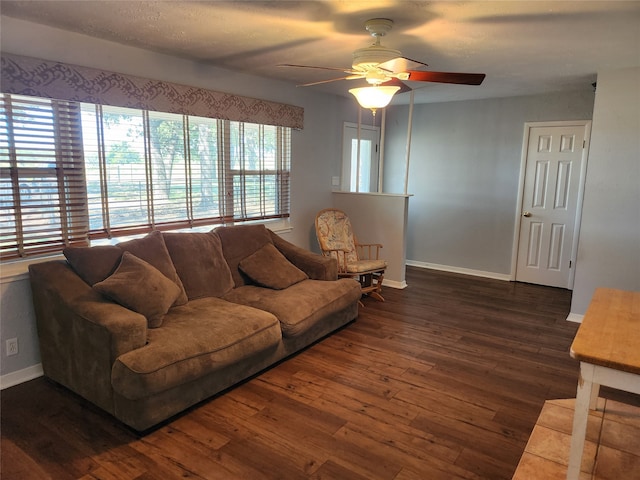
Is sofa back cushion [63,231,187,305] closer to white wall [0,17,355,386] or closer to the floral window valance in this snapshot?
white wall [0,17,355,386]

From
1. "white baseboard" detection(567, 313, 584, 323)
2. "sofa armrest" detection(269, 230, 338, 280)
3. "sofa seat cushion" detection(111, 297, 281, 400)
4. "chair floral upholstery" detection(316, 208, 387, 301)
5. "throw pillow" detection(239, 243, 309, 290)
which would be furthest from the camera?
"chair floral upholstery" detection(316, 208, 387, 301)

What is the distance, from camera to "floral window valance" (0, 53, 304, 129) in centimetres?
266

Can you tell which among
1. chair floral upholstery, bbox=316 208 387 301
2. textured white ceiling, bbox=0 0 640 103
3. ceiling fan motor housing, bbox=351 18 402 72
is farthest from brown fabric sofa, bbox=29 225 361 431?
ceiling fan motor housing, bbox=351 18 402 72

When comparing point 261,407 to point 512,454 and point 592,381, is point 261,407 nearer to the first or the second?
point 512,454

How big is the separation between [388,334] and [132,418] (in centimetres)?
221

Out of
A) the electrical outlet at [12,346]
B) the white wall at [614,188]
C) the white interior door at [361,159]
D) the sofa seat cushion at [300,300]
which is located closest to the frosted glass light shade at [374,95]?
the sofa seat cushion at [300,300]

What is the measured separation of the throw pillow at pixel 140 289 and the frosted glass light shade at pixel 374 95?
5.83 feet

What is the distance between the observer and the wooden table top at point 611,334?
5.10 ft

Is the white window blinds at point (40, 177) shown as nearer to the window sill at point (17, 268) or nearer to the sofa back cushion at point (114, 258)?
the window sill at point (17, 268)

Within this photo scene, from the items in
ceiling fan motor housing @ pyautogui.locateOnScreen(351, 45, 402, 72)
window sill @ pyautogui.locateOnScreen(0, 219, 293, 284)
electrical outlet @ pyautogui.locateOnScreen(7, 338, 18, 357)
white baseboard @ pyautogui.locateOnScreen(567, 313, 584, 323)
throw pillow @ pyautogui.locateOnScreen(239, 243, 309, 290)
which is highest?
ceiling fan motor housing @ pyautogui.locateOnScreen(351, 45, 402, 72)

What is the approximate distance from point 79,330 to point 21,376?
774 millimetres

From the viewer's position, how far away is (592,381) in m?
1.60

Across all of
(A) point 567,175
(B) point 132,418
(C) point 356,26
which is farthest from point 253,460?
(A) point 567,175

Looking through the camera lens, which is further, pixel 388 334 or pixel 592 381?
pixel 388 334
